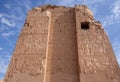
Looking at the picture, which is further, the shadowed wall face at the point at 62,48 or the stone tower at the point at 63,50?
the shadowed wall face at the point at 62,48

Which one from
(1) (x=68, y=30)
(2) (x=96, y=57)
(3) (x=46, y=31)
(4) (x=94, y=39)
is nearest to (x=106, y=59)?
(2) (x=96, y=57)

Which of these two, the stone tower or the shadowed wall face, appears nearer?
the stone tower

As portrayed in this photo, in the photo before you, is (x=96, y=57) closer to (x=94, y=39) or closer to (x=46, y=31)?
(x=94, y=39)

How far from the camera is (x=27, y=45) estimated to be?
7391 millimetres

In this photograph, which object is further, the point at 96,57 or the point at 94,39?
the point at 94,39

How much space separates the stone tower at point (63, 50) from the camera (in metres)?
6.69

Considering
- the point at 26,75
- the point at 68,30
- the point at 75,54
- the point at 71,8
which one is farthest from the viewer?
the point at 71,8

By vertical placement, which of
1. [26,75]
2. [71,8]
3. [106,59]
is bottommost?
[26,75]

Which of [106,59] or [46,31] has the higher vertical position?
[46,31]

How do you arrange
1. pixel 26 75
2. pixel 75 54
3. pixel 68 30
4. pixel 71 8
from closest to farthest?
pixel 26 75
pixel 75 54
pixel 68 30
pixel 71 8

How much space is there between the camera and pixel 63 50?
7.43 meters

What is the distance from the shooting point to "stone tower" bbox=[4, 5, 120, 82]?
6.69m

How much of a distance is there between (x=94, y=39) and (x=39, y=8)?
2.86 meters

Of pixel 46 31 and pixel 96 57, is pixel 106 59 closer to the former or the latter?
pixel 96 57
